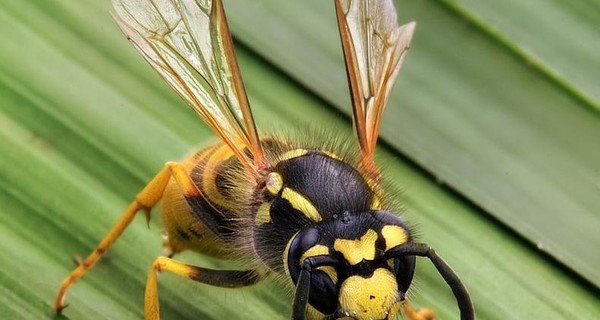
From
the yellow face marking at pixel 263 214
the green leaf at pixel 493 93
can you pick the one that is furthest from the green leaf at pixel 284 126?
the yellow face marking at pixel 263 214

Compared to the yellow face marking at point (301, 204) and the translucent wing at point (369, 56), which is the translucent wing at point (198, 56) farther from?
the translucent wing at point (369, 56)

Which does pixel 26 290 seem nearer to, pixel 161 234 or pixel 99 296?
pixel 99 296

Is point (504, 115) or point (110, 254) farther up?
point (110, 254)

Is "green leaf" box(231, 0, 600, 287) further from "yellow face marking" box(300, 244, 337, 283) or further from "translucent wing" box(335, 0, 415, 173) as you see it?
"yellow face marking" box(300, 244, 337, 283)

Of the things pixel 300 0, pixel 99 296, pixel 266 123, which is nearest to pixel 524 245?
pixel 266 123

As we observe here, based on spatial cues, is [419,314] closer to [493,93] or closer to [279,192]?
[279,192]

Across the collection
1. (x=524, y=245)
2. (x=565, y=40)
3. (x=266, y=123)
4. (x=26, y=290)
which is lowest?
(x=524, y=245)

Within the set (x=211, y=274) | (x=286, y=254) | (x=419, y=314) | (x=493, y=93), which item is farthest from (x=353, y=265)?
(x=493, y=93)
